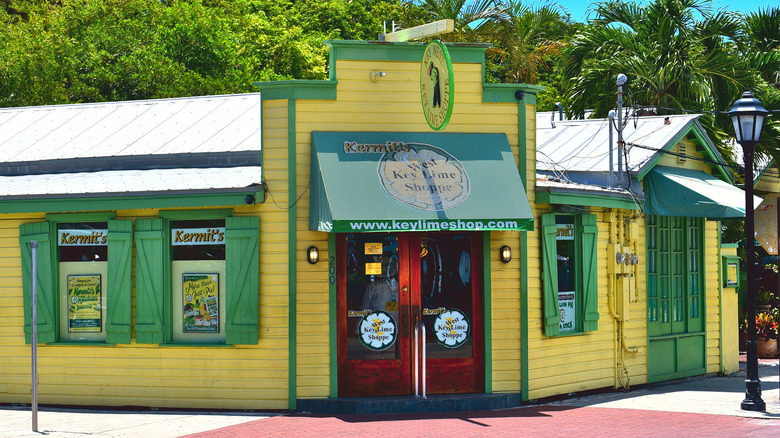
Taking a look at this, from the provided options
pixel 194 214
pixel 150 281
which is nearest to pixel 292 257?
pixel 194 214

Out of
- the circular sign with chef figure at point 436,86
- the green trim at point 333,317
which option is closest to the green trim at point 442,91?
the circular sign with chef figure at point 436,86

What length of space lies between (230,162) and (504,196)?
3.96 m

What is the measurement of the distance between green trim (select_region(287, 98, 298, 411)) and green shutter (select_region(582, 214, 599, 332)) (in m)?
4.10

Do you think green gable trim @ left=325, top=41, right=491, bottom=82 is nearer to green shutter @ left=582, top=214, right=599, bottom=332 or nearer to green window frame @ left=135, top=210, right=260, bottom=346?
green window frame @ left=135, top=210, right=260, bottom=346

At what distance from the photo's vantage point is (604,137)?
15.7m

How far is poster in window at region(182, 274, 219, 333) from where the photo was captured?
1205 centimetres

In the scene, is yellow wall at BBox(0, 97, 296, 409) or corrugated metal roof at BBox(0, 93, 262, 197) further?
corrugated metal roof at BBox(0, 93, 262, 197)

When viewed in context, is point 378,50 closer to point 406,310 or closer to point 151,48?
point 406,310

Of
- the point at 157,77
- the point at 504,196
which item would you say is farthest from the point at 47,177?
the point at 157,77

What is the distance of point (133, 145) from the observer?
13.8 metres

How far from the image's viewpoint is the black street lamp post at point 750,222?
37.9 ft

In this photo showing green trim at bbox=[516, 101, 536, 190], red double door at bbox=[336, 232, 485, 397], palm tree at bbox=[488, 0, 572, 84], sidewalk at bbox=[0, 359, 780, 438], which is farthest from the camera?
palm tree at bbox=[488, 0, 572, 84]

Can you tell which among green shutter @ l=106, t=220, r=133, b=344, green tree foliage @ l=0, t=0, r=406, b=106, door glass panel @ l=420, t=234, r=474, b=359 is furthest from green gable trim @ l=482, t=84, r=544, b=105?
green tree foliage @ l=0, t=0, r=406, b=106

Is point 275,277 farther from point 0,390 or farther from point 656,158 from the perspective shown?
point 656,158
